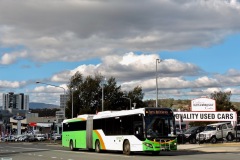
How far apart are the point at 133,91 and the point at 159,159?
81880mm

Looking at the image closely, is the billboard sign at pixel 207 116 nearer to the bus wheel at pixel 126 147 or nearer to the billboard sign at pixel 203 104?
the billboard sign at pixel 203 104

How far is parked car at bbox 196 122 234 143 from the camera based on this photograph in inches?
1563

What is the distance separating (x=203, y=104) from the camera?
1869 inches

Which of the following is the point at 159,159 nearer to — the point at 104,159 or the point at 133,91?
the point at 104,159

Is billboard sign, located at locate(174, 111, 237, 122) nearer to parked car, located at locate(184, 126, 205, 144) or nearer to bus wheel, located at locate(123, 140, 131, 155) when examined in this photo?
parked car, located at locate(184, 126, 205, 144)

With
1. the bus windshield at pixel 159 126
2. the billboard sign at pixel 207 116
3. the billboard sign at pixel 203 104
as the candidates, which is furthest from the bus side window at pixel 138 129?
the billboard sign at pixel 203 104

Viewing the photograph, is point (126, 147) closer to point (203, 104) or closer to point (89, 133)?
point (89, 133)

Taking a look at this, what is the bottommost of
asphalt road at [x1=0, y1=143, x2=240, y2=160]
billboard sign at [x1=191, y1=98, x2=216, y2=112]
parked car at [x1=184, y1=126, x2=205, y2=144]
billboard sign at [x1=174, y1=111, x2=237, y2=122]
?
asphalt road at [x1=0, y1=143, x2=240, y2=160]

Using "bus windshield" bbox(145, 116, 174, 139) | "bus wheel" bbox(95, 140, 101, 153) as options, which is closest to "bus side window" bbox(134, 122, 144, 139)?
"bus windshield" bbox(145, 116, 174, 139)

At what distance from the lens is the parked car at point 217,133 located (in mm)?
39688

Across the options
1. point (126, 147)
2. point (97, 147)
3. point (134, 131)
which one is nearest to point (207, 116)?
point (97, 147)

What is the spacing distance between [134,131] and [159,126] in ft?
5.20

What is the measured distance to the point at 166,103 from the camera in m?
198

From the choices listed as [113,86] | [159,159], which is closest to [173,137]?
[159,159]
